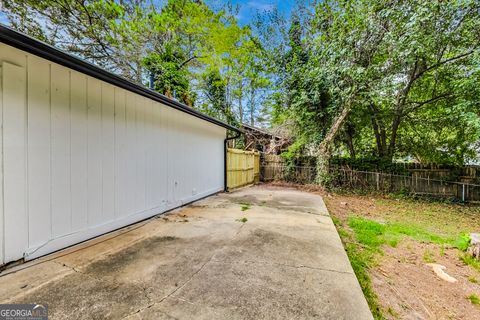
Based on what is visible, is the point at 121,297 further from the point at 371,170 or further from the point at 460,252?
the point at 371,170

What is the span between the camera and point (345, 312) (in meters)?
1.61

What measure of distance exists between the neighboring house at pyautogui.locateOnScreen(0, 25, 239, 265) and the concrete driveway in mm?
352

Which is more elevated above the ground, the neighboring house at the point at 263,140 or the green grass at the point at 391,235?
the neighboring house at the point at 263,140

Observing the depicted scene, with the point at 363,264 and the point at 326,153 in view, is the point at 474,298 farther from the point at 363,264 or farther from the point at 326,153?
the point at 326,153

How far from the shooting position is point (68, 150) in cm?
271

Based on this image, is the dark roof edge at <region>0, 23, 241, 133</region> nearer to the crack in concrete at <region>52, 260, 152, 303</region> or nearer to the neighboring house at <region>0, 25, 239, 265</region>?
the neighboring house at <region>0, 25, 239, 265</region>

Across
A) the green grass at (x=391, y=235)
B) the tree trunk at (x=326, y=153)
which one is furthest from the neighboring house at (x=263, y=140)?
the green grass at (x=391, y=235)

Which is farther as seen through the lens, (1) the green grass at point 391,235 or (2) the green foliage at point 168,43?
(2) the green foliage at point 168,43

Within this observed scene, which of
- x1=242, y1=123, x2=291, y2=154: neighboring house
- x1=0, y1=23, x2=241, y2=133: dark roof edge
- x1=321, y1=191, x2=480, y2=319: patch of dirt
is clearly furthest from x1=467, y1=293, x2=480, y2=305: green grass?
x1=242, y1=123, x2=291, y2=154: neighboring house

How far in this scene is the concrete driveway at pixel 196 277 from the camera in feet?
5.29

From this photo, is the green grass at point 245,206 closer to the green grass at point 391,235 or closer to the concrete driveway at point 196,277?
A: the concrete driveway at point 196,277

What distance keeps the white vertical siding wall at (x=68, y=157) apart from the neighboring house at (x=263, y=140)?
823 cm

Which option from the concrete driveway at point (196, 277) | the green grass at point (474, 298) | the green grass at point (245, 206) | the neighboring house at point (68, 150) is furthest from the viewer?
the green grass at point (245, 206)

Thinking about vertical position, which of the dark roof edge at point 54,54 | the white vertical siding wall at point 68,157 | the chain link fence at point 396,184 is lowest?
the chain link fence at point 396,184
